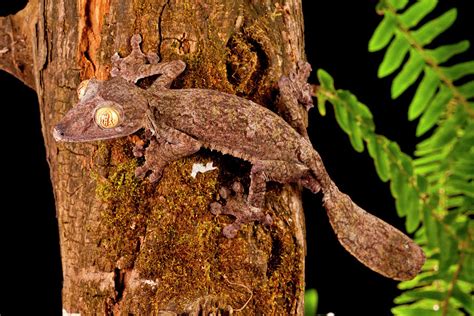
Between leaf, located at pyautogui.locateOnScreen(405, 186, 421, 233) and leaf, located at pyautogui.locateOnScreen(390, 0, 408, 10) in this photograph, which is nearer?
leaf, located at pyautogui.locateOnScreen(390, 0, 408, 10)

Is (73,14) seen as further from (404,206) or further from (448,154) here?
(448,154)

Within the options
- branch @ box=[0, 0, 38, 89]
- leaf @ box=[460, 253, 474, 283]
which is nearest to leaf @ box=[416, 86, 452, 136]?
leaf @ box=[460, 253, 474, 283]

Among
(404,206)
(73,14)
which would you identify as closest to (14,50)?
(73,14)

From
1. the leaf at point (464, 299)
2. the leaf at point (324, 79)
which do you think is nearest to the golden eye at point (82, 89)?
the leaf at point (324, 79)

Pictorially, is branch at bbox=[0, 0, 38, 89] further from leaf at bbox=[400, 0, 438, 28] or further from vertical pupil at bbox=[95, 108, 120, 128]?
leaf at bbox=[400, 0, 438, 28]

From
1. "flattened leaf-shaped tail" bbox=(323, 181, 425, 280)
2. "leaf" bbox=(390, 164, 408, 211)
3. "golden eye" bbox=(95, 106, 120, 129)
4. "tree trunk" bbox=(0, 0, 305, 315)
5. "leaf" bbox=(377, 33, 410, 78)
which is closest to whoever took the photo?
"golden eye" bbox=(95, 106, 120, 129)

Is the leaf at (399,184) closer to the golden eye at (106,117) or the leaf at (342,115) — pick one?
the leaf at (342,115)
